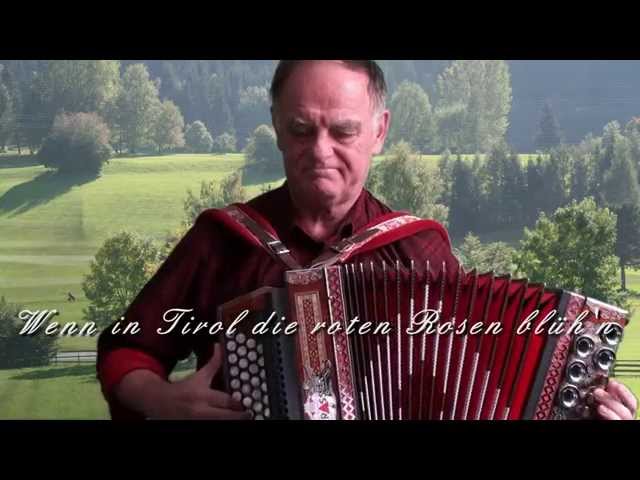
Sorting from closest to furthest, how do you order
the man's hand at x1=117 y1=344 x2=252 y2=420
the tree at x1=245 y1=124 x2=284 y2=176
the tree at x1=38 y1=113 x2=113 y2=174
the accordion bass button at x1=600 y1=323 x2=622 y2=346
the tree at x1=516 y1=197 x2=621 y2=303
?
the accordion bass button at x1=600 y1=323 x2=622 y2=346 → the man's hand at x1=117 y1=344 x2=252 y2=420 → the tree at x1=516 y1=197 x2=621 y2=303 → the tree at x1=245 y1=124 x2=284 y2=176 → the tree at x1=38 y1=113 x2=113 y2=174

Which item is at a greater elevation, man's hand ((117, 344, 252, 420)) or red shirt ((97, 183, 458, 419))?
red shirt ((97, 183, 458, 419))

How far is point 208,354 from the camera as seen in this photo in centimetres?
306

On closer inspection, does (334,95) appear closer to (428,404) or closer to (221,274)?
(221,274)

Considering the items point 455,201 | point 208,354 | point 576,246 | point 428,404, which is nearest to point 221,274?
point 208,354

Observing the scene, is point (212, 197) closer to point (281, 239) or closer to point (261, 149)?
point (261, 149)

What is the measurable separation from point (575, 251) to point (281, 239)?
1185mm

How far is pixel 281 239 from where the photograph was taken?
3.04m

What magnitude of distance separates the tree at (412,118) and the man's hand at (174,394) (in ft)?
3.91

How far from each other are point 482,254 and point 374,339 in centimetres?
103

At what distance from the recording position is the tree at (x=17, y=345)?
3691 millimetres

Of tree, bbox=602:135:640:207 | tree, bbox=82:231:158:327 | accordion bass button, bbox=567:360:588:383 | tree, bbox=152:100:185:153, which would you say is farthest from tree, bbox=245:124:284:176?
accordion bass button, bbox=567:360:588:383

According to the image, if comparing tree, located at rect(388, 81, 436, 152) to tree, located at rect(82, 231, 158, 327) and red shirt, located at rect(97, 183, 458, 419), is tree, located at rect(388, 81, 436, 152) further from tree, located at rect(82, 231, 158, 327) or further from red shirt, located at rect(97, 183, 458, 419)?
tree, located at rect(82, 231, 158, 327)

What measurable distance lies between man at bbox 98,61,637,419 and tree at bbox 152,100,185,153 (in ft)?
2.66

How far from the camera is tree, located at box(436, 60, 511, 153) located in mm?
3641
